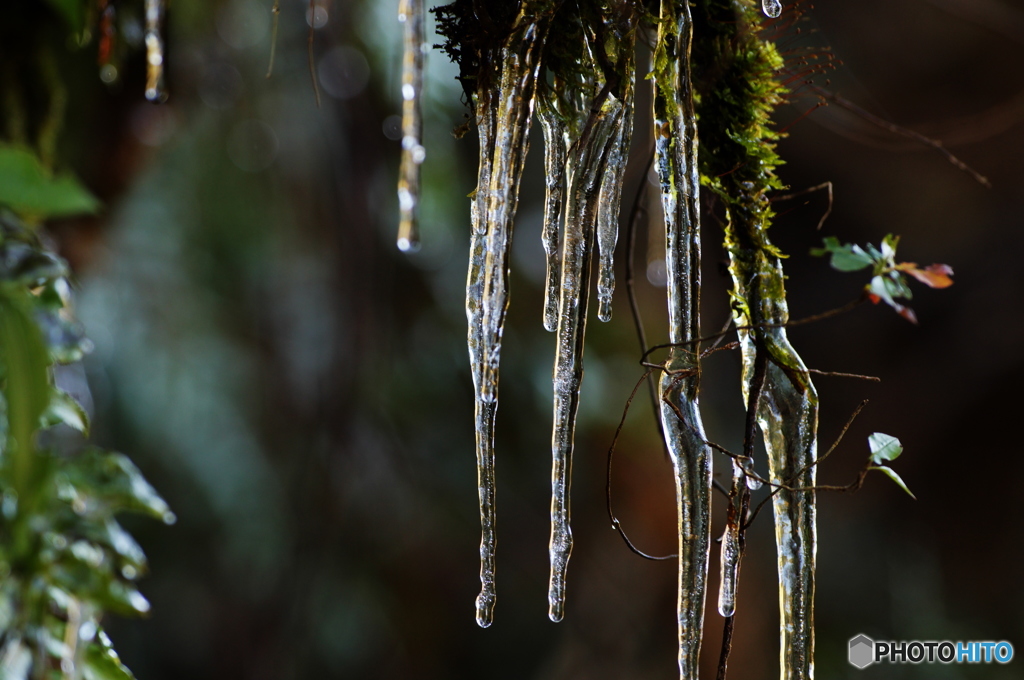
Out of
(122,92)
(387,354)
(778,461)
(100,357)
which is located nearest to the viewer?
(778,461)

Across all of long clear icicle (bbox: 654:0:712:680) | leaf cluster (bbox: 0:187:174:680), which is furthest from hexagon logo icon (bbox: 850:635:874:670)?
leaf cluster (bbox: 0:187:174:680)

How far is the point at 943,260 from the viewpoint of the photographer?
2709 millimetres

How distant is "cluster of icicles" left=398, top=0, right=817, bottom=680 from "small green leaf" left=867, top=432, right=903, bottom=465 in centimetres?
6

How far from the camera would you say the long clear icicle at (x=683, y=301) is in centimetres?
60

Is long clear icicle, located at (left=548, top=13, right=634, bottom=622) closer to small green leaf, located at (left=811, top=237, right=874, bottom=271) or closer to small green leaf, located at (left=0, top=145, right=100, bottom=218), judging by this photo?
small green leaf, located at (left=811, top=237, right=874, bottom=271)

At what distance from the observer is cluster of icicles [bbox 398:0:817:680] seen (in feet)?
1.99

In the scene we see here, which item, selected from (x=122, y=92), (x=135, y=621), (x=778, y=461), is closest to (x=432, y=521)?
(x=135, y=621)

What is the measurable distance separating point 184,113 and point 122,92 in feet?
4.05

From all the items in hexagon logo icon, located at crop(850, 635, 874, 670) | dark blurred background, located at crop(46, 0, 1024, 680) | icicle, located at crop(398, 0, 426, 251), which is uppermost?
icicle, located at crop(398, 0, 426, 251)

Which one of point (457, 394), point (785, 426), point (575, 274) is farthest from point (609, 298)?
point (457, 394)

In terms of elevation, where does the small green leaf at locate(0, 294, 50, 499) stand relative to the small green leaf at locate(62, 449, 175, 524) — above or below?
above

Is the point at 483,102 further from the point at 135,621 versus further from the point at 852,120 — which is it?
the point at 135,621

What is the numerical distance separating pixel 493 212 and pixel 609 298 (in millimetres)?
144

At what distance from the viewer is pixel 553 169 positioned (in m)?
0.67
